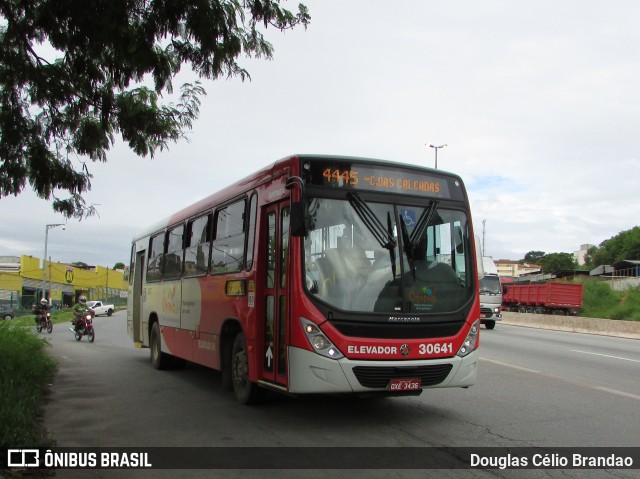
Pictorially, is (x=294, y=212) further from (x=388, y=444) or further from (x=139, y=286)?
(x=139, y=286)

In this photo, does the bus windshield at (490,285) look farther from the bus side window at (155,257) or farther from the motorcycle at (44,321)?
the motorcycle at (44,321)

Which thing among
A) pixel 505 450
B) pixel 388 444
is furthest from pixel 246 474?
pixel 505 450

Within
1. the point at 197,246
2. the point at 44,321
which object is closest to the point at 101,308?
the point at 44,321

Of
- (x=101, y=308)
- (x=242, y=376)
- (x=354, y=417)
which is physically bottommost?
(x=101, y=308)

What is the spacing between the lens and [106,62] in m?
7.44

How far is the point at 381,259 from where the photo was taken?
6.90 meters

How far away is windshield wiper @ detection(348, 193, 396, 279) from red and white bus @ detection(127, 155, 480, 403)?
0.01m

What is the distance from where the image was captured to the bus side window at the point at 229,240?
27.5 ft

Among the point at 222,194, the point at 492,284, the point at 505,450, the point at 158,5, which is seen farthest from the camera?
the point at 492,284

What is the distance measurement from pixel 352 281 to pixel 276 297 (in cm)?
98

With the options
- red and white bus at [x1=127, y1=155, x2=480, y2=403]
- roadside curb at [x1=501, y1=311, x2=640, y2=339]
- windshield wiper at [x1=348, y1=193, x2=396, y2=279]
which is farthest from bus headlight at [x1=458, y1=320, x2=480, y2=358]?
roadside curb at [x1=501, y1=311, x2=640, y2=339]

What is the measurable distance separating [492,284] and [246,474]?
23637 millimetres

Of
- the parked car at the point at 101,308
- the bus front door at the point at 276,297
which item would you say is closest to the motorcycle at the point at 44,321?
the bus front door at the point at 276,297

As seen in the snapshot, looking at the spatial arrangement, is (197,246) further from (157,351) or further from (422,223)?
(422,223)
